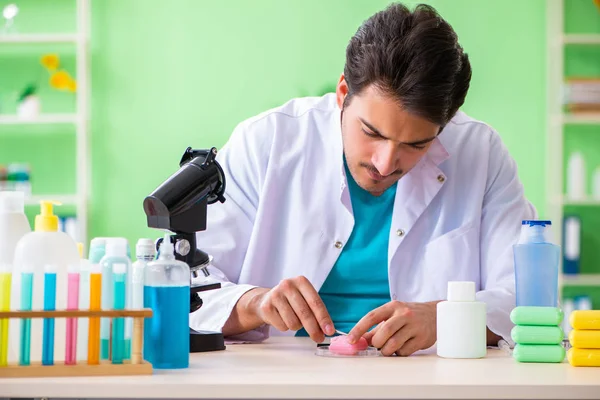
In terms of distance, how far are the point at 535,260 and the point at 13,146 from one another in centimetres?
345

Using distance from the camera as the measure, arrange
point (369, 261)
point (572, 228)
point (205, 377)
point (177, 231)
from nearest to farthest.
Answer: point (205, 377), point (177, 231), point (369, 261), point (572, 228)

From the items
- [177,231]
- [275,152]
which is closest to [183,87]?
[275,152]

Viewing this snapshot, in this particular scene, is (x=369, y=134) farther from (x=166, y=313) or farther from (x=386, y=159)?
(x=166, y=313)

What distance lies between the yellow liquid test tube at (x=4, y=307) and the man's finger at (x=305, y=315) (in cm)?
46

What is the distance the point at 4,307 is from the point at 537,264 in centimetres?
84

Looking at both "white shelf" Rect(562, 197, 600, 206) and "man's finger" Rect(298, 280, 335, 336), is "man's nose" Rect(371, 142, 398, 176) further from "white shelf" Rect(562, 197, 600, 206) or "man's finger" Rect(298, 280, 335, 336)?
"white shelf" Rect(562, 197, 600, 206)

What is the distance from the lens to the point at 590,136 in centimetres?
428

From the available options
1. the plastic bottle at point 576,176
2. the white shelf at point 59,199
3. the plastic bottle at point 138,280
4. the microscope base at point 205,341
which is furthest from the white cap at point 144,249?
the plastic bottle at point 576,176

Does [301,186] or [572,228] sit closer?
[301,186]

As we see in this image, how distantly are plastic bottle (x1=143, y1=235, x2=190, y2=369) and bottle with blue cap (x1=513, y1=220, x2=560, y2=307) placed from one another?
579 mm

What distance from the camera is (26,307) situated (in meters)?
1.10

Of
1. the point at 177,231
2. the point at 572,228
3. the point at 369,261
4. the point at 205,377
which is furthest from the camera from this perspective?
the point at 572,228

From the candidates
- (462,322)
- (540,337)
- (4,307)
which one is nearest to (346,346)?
(462,322)

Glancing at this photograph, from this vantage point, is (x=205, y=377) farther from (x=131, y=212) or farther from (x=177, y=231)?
(x=131, y=212)
